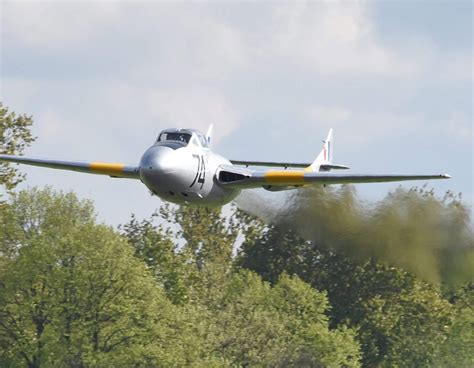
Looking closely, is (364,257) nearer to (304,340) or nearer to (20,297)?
(304,340)

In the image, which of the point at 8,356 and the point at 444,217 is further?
the point at 8,356

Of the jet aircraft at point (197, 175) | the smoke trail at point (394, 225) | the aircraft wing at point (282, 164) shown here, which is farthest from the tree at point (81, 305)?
the jet aircraft at point (197, 175)

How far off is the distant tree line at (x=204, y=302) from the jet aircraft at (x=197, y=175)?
90.8 feet

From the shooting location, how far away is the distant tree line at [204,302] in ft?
277

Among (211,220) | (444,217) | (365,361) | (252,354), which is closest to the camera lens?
(444,217)

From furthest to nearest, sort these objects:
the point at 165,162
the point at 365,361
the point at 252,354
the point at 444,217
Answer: the point at 365,361 < the point at 252,354 < the point at 444,217 < the point at 165,162

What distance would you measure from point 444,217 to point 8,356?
29111mm

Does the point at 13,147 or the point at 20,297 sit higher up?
the point at 13,147

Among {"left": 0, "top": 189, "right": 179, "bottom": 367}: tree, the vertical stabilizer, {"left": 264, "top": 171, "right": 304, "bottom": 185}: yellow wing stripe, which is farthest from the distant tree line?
{"left": 264, "top": 171, "right": 304, "bottom": 185}: yellow wing stripe

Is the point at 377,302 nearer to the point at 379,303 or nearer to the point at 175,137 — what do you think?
the point at 379,303

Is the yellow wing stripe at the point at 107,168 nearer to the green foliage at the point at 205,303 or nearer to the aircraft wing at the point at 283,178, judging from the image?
the aircraft wing at the point at 283,178

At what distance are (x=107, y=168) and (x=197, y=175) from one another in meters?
4.66

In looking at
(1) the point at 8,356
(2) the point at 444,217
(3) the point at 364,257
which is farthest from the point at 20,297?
(2) the point at 444,217

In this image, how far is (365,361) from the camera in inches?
3981
